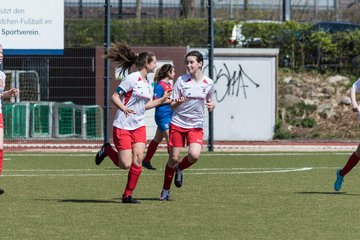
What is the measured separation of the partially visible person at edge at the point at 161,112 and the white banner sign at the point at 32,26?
630cm

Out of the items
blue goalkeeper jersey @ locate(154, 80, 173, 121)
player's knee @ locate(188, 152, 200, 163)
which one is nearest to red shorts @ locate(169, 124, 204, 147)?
player's knee @ locate(188, 152, 200, 163)

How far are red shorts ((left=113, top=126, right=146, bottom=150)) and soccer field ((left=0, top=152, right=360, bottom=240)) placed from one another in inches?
28.1

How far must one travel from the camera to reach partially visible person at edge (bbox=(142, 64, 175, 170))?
766 inches

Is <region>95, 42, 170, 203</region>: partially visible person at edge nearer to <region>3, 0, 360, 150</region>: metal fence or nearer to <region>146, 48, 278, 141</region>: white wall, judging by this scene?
<region>3, 0, 360, 150</region>: metal fence

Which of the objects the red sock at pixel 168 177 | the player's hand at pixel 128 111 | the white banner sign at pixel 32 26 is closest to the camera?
the player's hand at pixel 128 111

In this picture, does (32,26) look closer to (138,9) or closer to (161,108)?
(161,108)

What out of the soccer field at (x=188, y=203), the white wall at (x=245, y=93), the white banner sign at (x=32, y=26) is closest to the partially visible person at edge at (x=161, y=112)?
the soccer field at (x=188, y=203)

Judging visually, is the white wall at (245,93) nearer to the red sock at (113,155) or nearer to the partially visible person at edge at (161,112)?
the partially visible person at edge at (161,112)

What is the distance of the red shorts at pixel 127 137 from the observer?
13.9 m

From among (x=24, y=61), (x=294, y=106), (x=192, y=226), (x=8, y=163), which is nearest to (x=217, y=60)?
(x=294, y=106)

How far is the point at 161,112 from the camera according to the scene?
20.3 metres

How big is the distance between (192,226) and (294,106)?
78.1 ft

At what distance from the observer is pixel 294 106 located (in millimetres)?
35031

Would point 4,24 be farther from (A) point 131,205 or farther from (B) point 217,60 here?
(A) point 131,205
